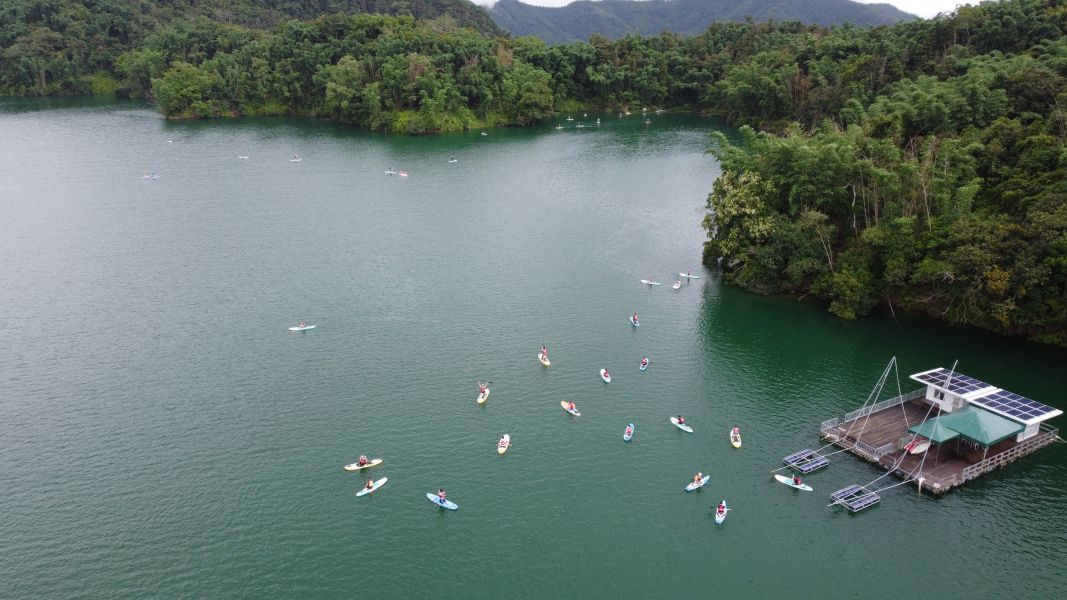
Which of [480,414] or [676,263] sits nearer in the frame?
[480,414]

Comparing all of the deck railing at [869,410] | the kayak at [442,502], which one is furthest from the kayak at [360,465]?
the deck railing at [869,410]

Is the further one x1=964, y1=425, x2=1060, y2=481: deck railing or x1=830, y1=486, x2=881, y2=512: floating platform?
x1=964, y1=425, x2=1060, y2=481: deck railing

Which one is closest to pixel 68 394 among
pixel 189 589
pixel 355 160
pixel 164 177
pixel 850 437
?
pixel 189 589

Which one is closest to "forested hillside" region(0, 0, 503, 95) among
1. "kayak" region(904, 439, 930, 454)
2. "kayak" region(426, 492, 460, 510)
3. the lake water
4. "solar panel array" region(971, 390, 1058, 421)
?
the lake water

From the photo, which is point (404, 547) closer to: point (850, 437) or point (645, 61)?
point (850, 437)

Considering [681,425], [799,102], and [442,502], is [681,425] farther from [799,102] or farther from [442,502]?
[799,102]

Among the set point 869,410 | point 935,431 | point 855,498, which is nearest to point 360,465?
point 855,498

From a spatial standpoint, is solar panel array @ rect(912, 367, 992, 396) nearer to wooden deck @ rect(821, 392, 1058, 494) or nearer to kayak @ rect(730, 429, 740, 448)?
wooden deck @ rect(821, 392, 1058, 494)
